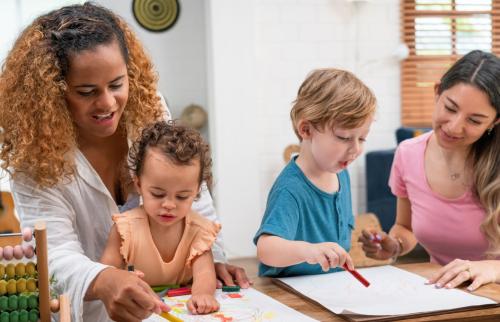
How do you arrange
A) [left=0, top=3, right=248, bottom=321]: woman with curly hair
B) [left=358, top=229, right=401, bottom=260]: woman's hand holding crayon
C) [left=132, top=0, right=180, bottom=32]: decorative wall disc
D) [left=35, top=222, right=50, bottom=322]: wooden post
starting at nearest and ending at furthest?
[left=35, top=222, right=50, bottom=322]: wooden post, [left=0, top=3, right=248, bottom=321]: woman with curly hair, [left=358, top=229, right=401, bottom=260]: woman's hand holding crayon, [left=132, top=0, right=180, bottom=32]: decorative wall disc

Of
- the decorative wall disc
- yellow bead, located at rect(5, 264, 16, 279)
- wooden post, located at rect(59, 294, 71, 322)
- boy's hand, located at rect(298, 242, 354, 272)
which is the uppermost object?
the decorative wall disc

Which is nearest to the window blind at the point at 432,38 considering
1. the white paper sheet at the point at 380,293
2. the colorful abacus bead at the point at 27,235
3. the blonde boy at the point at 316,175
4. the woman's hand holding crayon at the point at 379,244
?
the woman's hand holding crayon at the point at 379,244

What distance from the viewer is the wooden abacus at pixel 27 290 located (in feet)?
3.98

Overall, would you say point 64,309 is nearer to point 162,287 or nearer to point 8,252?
point 8,252

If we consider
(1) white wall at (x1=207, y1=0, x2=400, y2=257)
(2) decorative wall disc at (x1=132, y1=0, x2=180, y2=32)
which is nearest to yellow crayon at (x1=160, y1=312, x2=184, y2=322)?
(1) white wall at (x1=207, y1=0, x2=400, y2=257)

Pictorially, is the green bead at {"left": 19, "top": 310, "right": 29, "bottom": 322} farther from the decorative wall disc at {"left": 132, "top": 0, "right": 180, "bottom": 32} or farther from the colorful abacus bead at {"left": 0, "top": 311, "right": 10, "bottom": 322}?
the decorative wall disc at {"left": 132, "top": 0, "right": 180, "bottom": 32}

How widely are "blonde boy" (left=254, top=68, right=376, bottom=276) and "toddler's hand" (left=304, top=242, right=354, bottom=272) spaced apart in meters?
0.07

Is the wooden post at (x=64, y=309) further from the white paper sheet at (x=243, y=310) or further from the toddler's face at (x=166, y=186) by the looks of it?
the toddler's face at (x=166, y=186)

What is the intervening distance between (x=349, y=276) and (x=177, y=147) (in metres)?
0.54

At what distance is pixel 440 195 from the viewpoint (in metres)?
2.06

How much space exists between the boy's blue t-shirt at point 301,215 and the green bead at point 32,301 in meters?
0.63

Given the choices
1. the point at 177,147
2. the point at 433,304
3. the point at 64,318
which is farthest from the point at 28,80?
the point at 433,304

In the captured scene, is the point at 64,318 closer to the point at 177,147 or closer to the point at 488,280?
the point at 177,147

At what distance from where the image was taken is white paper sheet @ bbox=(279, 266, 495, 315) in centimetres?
143
